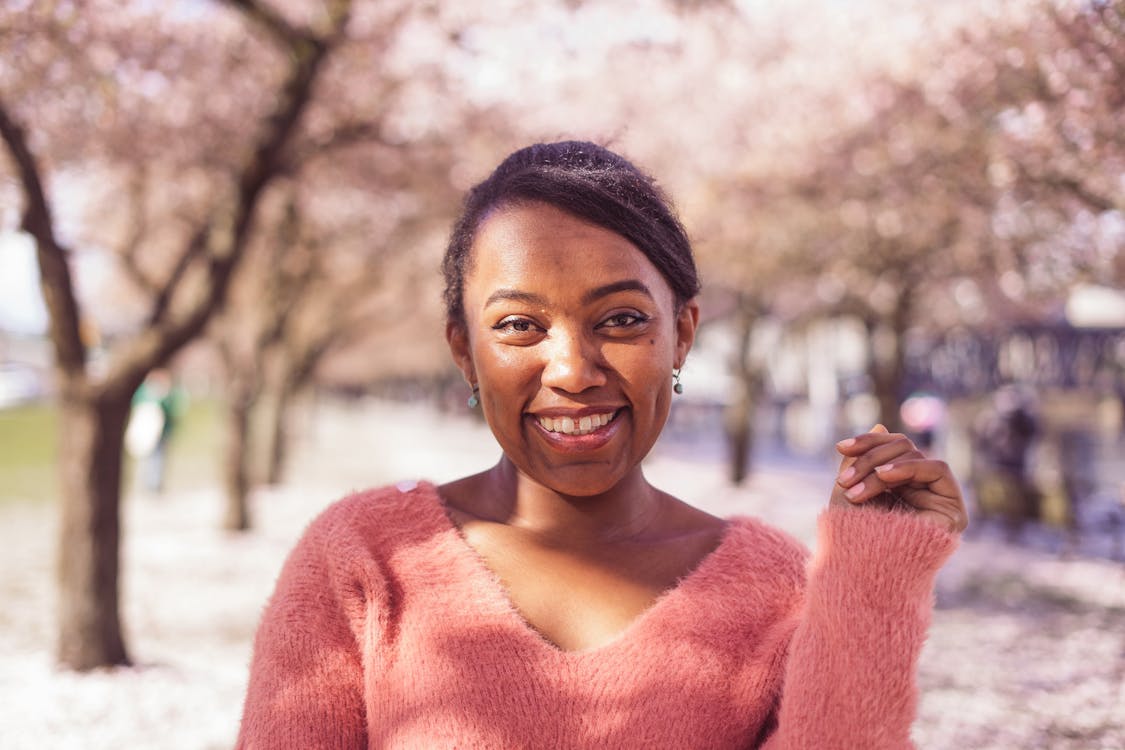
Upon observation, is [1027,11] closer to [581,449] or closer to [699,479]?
[581,449]

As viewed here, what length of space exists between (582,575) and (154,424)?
15.5 meters

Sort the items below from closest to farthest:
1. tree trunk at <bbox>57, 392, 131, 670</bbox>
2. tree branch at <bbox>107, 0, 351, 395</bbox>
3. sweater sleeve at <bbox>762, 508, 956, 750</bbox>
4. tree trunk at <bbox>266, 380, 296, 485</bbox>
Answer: sweater sleeve at <bbox>762, 508, 956, 750</bbox> → tree trunk at <bbox>57, 392, 131, 670</bbox> → tree branch at <bbox>107, 0, 351, 395</bbox> → tree trunk at <bbox>266, 380, 296, 485</bbox>

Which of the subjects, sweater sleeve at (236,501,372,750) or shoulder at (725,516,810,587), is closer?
sweater sleeve at (236,501,372,750)

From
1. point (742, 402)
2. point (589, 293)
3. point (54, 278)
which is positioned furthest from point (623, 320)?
point (742, 402)

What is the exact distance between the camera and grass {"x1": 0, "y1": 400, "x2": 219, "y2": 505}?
67.5 ft

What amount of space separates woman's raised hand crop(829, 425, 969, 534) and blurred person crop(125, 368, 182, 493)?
14781 mm

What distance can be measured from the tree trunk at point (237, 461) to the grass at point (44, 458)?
142cm

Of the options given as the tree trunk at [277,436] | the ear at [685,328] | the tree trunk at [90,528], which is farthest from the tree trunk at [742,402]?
the ear at [685,328]

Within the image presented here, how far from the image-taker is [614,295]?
5.44 feet

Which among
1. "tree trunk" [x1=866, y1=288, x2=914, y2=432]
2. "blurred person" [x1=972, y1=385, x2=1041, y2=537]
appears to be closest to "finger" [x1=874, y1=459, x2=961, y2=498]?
"tree trunk" [x1=866, y1=288, x2=914, y2=432]

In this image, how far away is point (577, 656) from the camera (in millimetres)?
1644

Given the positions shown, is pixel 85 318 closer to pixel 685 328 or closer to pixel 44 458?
pixel 685 328

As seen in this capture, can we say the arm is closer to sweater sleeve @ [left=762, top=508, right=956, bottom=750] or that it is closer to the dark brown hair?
sweater sleeve @ [left=762, top=508, right=956, bottom=750]

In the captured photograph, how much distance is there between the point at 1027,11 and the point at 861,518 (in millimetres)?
5824
